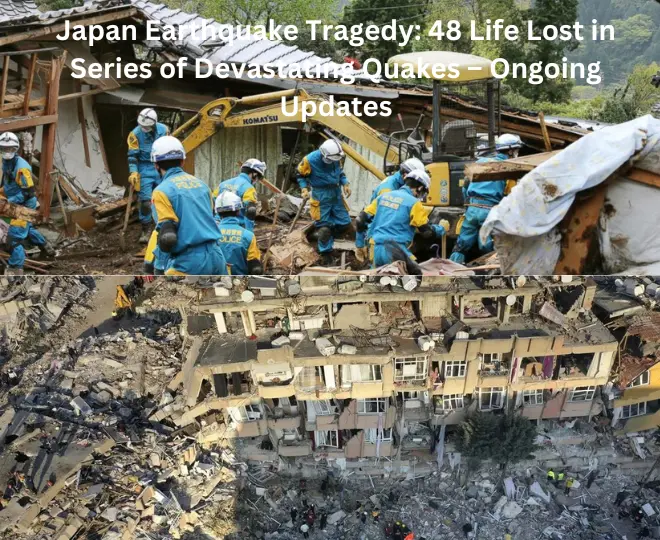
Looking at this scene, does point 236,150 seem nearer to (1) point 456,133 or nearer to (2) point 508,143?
(1) point 456,133

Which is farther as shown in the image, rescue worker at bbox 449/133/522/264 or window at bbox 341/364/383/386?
rescue worker at bbox 449/133/522/264

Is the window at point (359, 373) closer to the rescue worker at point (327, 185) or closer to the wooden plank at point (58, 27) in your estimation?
the rescue worker at point (327, 185)

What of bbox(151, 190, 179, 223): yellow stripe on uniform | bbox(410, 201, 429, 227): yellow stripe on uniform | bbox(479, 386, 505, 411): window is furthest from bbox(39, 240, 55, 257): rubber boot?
bbox(479, 386, 505, 411): window

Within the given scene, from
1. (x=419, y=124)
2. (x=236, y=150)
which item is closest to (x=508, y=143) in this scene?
(x=419, y=124)

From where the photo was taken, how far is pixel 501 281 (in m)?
1.39

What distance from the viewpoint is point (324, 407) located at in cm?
143

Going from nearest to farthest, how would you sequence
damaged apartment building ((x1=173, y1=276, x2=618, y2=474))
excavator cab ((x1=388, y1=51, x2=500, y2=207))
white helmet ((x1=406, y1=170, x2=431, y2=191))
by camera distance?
1. damaged apartment building ((x1=173, y1=276, x2=618, y2=474))
2. white helmet ((x1=406, y1=170, x2=431, y2=191))
3. excavator cab ((x1=388, y1=51, x2=500, y2=207))

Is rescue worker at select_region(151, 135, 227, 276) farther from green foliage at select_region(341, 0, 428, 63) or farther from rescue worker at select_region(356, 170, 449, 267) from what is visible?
green foliage at select_region(341, 0, 428, 63)

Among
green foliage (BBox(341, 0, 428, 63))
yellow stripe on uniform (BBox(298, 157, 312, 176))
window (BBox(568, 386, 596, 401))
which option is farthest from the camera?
yellow stripe on uniform (BBox(298, 157, 312, 176))

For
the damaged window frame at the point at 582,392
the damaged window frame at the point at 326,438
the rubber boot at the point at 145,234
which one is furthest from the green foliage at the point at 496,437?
the rubber boot at the point at 145,234

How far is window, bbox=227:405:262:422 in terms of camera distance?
56.9 inches

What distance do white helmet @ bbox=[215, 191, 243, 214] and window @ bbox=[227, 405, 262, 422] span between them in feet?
5.22

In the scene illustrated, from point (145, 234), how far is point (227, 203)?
0.55 meters

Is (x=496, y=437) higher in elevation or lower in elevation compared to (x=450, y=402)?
lower
